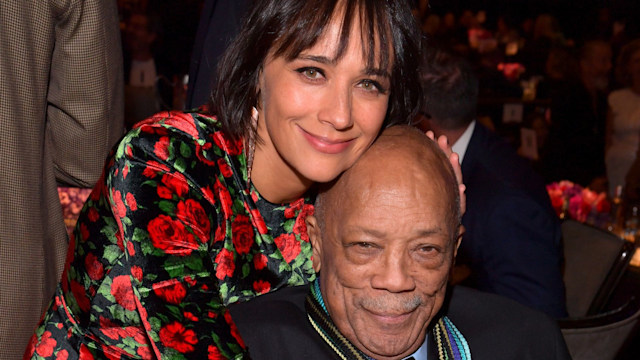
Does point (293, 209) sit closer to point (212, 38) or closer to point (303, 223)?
point (303, 223)

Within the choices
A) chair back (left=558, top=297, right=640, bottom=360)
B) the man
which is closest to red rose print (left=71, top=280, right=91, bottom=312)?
the man

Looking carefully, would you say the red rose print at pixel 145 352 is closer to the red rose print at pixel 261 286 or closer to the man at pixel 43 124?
the red rose print at pixel 261 286

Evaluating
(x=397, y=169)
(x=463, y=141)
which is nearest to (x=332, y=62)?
(x=397, y=169)

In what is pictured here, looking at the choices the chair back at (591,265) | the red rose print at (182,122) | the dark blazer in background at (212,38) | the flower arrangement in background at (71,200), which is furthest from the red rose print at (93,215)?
the chair back at (591,265)

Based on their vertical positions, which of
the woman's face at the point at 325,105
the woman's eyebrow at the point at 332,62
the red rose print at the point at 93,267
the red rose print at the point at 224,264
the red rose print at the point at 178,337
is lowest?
the red rose print at the point at 93,267

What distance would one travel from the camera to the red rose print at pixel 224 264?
1618 millimetres

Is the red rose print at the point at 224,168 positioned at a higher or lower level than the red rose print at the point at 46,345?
higher

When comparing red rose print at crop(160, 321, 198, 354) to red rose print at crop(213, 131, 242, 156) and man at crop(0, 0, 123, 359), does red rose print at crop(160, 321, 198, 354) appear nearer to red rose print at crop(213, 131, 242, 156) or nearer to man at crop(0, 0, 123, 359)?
red rose print at crop(213, 131, 242, 156)

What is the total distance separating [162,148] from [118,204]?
141 mm

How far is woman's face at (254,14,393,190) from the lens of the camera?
5.03 feet

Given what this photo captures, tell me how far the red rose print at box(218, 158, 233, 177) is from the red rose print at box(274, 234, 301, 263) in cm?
25

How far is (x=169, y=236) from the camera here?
132 cm

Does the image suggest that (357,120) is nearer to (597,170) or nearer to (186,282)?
(186,282)

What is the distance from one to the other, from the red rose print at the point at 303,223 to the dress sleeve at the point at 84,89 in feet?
2.26
